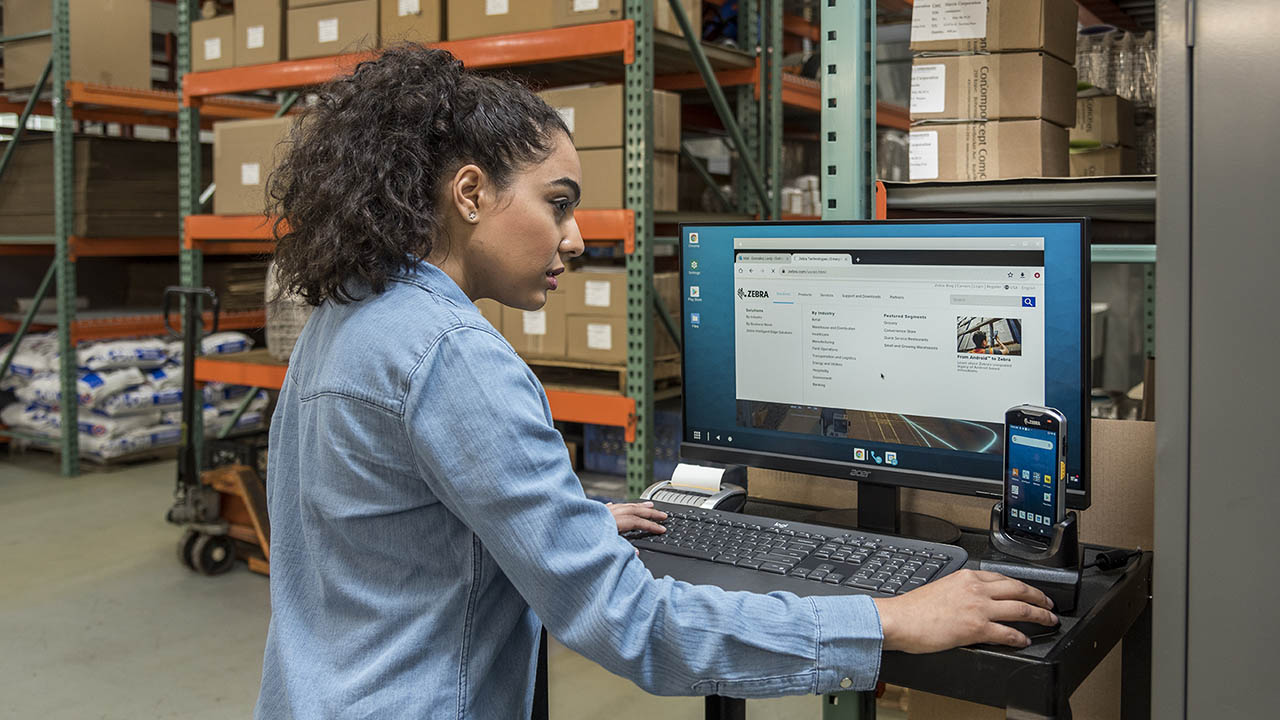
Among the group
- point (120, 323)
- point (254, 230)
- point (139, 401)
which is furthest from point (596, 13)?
point (120, 323)

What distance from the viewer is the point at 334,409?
3.71 feet

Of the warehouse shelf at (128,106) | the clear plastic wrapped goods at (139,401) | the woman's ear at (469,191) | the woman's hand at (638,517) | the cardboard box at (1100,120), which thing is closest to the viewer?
the woman's ear at (469,191)

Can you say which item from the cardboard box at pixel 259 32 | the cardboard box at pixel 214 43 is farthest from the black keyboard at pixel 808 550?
the cardboard box at pixel 214 43

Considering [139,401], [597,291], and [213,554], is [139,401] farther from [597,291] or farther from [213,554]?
[597,291]

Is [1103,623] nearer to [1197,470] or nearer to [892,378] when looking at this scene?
[1197,470]

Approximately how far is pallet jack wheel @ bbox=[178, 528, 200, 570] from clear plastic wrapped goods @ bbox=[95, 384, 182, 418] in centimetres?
185

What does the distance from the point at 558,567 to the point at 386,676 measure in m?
0.24

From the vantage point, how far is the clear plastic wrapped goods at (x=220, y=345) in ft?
18.7

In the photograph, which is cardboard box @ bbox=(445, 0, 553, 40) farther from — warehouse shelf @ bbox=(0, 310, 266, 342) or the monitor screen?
warehouse shelf @ bbox=(0, 310, 266, 342)

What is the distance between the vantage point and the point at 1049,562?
50.5 inches

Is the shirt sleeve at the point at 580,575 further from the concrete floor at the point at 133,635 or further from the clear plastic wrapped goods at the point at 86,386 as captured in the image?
the clear plastic wrapped goods at the point at 86,386

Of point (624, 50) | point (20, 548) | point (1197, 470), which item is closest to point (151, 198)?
point (20, 548)

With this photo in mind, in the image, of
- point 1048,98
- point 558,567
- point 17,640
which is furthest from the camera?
point 17,640

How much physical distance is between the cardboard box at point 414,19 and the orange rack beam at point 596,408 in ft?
4.46
